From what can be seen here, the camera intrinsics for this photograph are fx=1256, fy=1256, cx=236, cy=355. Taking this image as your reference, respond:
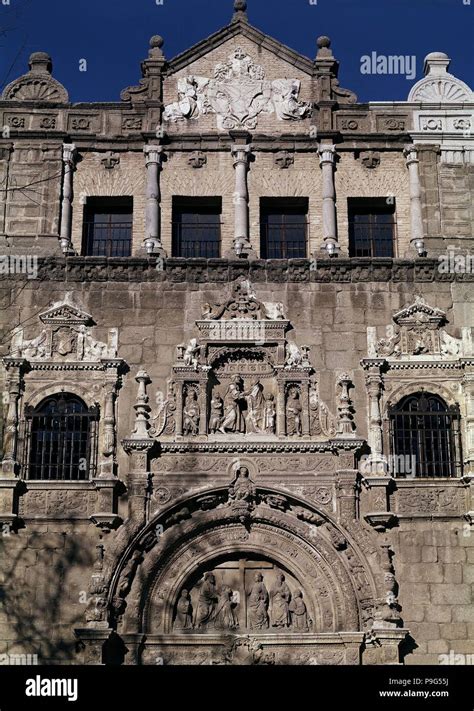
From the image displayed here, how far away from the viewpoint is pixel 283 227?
2477cm

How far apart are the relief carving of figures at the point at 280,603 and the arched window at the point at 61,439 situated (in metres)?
3.89

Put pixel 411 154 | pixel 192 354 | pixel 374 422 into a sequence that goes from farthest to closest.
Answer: pixel 411 154 → pixel 192 354 → pixel 374 422

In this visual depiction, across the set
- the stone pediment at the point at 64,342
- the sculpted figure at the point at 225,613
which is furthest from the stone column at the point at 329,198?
the sculpted figure at the point at 225,613

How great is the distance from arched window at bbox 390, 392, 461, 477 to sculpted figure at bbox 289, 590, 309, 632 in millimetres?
2898

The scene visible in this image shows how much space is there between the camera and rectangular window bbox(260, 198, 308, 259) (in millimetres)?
24516

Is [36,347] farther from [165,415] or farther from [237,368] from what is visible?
[237,368]

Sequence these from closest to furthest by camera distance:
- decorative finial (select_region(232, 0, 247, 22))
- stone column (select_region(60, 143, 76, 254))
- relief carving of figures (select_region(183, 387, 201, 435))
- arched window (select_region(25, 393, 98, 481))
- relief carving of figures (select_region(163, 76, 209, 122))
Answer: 1. arched window (select_region(25, 393, 98, 481))
2. relief carving of figures (select_region(183, 387, 201, 435))
3. stone column (select_region(60, 143, 76, 254))
4. relief carving of figures (select_region(163, 76, 209, 122))
5. decorative finial (select_region(232, 0, 247, 22))

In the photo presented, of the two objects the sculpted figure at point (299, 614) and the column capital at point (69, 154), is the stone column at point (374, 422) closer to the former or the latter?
the sculpted figure at point (299, 614)

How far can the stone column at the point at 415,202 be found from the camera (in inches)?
945

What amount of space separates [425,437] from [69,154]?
8.79m

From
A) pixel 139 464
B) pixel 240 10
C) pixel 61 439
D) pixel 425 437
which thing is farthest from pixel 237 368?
pixel 240 10

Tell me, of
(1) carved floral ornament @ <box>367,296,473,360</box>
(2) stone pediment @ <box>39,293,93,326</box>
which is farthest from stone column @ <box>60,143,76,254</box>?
(1) carved floral ornament @ <box>367,296,473,360</box>

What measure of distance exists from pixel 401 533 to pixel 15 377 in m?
7.50

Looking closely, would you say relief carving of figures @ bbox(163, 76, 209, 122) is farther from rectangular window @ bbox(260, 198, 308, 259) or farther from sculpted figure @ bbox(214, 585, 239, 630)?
sculpted figure @ bbox(214, 585, 239, 630)
